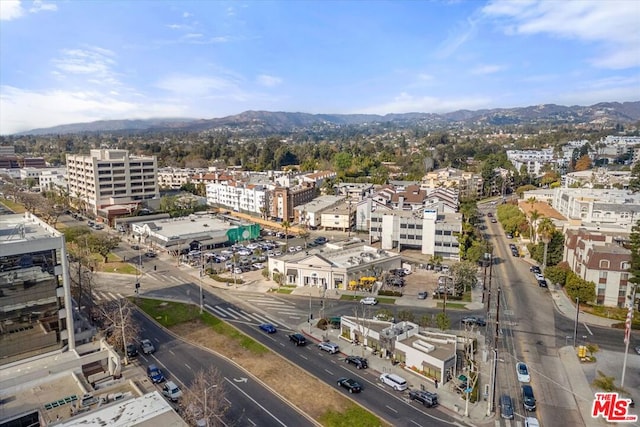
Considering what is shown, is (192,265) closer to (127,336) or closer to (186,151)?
(127,336)

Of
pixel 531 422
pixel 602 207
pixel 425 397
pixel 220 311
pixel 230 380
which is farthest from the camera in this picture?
pixel 602 207

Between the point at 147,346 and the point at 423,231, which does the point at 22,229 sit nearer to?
the point at 147,346

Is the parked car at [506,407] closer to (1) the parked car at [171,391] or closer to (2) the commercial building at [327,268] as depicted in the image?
(1) the parked car at [171,391]

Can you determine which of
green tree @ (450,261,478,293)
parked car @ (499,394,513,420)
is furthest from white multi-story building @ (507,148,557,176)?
parked car @ (499,394,513,420)

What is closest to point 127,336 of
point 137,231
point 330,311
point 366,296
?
point 330,311

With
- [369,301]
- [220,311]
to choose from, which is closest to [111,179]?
[220,311]
